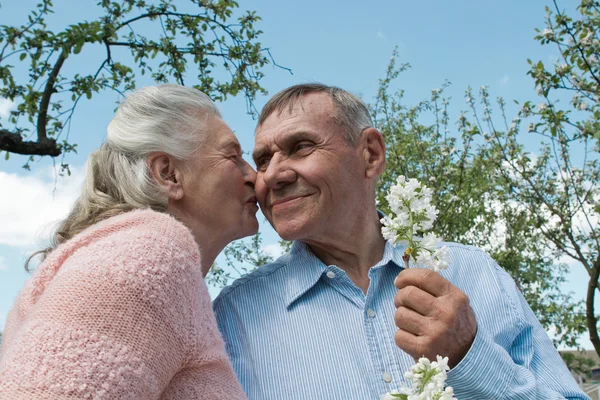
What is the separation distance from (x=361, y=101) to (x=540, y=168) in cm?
689

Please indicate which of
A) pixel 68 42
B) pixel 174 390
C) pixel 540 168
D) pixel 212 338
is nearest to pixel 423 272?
pixel 212 338

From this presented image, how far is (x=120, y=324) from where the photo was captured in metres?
1.47

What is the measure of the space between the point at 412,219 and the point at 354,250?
49.1 inches

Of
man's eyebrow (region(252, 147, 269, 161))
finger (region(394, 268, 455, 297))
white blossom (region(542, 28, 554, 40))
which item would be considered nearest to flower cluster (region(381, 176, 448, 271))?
finger (region(394, 268, 455, 297))

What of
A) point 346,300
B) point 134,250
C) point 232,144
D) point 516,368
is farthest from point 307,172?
point 134,250

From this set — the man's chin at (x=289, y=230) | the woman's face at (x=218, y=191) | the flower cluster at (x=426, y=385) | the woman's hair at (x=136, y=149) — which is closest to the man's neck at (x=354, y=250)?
the man's chin at (x=289, y=230)

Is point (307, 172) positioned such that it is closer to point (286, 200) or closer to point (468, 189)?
point (286, 200)

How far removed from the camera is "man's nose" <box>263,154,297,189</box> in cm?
293

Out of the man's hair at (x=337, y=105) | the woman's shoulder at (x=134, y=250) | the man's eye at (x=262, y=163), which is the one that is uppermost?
the man's hair at (x=337, y=105)

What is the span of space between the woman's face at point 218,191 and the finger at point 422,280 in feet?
3.05

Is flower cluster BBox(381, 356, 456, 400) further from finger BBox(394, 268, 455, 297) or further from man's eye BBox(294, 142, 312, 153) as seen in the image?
man's eye BBox(294, 142, 312, 153)

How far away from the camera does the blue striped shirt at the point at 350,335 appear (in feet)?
7.97

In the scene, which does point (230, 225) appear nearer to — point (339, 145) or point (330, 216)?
point (330, 216)

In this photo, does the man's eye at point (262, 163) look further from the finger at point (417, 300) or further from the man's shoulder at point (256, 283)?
the finger at point (417, 300)
